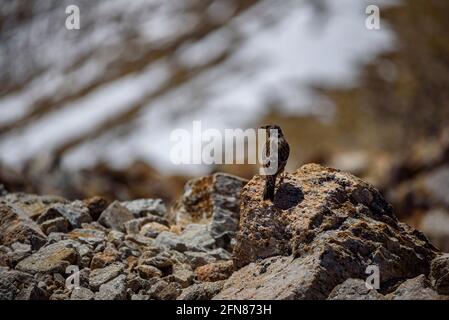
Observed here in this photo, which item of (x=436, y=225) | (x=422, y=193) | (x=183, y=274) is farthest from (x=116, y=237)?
(x=422, y=193)

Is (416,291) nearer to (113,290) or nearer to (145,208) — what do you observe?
(113,290)

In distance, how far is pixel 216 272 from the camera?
13.1 meters

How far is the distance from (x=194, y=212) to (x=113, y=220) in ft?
6.50


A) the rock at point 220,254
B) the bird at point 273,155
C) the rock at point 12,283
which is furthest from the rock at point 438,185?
the rock at point 12,283

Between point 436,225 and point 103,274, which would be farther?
point 436,225

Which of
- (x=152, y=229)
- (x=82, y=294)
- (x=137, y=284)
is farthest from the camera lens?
(x=152, y=229)

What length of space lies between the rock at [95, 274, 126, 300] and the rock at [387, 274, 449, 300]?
3837mm

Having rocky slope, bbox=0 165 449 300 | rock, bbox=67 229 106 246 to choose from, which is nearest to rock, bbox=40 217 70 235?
rocky slope, bbox=0 165 449 300

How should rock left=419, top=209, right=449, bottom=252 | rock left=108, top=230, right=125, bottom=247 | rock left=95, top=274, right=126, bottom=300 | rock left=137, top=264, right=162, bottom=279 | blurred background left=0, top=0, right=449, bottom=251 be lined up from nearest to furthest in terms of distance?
rock left=95, top=274, right=126, bottom=300, rock left=137, top=264, right=162, bottom=279, rock left=108, top=230, right=125, bottom=247, rock left=419, top=209, right=449, bottom=252, blurred background left=0, top=0, right=449, bottom=251

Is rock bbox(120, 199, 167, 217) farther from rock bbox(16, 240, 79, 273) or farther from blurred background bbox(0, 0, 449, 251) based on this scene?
blurred background bbox(0, 0, 449, 251)

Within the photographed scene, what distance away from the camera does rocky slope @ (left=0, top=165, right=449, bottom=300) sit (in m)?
11.5

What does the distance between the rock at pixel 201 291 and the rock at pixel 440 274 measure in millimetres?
3114

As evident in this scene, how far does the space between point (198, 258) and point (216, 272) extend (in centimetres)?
96

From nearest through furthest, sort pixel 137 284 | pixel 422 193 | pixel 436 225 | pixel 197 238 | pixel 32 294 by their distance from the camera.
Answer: pixel 32 294 → pixel 137 284 → pixel 197 238 → pixel 436 225 → pixel 422 193
